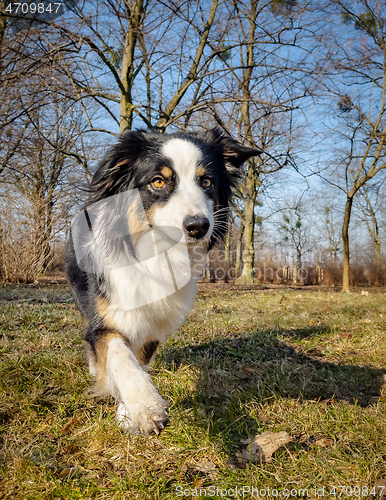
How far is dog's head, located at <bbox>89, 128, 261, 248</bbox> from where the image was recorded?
2469mm

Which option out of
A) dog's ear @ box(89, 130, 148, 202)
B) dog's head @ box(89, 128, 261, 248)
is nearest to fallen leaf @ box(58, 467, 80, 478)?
dog's head @ box(89, 128, 261, 248)

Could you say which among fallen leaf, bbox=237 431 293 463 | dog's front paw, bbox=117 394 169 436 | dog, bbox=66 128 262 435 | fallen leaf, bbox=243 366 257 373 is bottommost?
fallen leaf, bbox=237 431 293 463

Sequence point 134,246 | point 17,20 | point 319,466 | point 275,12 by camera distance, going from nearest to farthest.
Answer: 1. point 319,466
2. point 134,246
3. point 17,20
4. point 275,12

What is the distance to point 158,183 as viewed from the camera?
269 centimetres

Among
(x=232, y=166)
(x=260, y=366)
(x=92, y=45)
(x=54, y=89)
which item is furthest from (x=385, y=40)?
(x=260, y=366)

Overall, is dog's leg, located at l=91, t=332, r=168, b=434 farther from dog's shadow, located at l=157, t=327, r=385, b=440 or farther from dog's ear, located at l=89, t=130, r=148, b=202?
dog's ear, located at l=89, t=130, r=148, b=202

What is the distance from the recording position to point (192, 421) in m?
2.34

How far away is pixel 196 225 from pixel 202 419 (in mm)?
1280

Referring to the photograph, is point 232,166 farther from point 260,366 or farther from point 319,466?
point 319,466

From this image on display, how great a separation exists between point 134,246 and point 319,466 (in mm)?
1861

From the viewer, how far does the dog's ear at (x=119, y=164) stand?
113 inches

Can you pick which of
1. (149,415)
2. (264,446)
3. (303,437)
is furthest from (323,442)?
(149,415)

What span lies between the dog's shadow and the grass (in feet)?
0.04

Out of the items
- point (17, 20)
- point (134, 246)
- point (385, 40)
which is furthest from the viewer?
point (385, 40)
